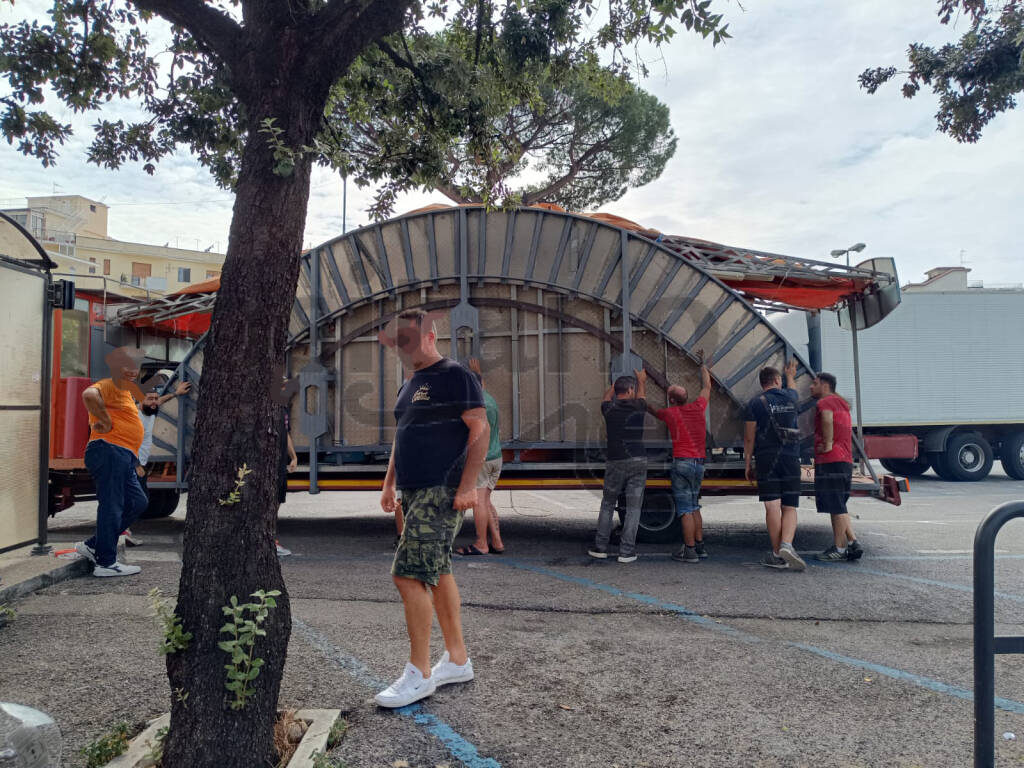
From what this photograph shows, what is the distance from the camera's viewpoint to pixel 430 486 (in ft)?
11.2

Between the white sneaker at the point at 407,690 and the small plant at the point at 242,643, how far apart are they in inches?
34.0

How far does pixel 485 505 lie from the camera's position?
6.97 meters

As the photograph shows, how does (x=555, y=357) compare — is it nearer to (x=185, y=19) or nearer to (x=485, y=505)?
(x=485, y=505)

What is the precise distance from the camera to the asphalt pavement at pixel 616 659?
3002mm

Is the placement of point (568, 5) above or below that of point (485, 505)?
above

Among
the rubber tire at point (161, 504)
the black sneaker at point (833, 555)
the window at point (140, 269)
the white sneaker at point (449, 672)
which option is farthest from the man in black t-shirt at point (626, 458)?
the window at point (140, 269)

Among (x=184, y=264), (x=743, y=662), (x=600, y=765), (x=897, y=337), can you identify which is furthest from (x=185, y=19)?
(x=184, y=264)

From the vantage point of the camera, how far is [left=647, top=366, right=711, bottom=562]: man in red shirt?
6730 millimetres

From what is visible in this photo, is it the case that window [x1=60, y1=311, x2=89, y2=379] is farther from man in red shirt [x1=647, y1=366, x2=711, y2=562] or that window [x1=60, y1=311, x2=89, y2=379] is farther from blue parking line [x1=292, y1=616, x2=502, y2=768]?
man in red shirt [x1=647, y1=366, x2=711, y2=562]

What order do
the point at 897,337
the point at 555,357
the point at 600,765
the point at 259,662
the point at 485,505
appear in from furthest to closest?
the point at 897,337, the point at 555,357, the point at 485,505, the point at 600,765, the point at 259,662

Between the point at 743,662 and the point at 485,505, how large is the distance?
3401 millimetres

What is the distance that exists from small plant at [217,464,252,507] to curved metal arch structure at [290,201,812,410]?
202 inches

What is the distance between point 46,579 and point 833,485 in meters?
6.56

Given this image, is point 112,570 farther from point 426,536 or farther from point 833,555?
point 833,555
